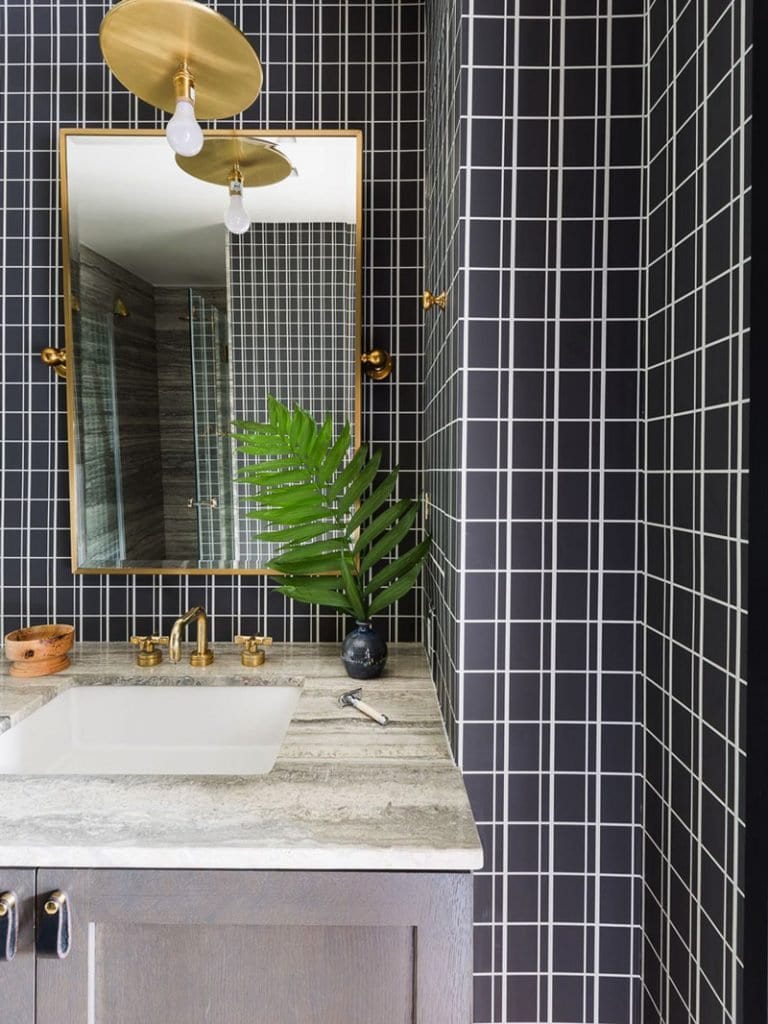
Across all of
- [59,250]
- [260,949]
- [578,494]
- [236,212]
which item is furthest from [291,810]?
[59,250]

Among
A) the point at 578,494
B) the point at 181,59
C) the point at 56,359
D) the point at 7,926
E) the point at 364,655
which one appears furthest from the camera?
the point at 56,359

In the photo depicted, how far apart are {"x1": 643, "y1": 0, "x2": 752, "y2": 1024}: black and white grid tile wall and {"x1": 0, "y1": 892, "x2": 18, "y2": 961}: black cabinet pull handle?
78 cm

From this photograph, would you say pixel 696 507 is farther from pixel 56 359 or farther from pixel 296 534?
pixel 56 359

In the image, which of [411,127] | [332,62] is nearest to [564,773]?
[411,127]

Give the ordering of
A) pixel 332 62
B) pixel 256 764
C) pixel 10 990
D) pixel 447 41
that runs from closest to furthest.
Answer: pixel 10 990
pixel 447 41
pixel 256 764
pixel 332 62

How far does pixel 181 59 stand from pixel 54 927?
122 centimetres

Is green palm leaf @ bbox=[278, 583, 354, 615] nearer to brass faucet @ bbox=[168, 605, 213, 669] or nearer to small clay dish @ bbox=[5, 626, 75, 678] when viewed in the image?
brass faucet @ bbox=[168, 605, 213, 669]

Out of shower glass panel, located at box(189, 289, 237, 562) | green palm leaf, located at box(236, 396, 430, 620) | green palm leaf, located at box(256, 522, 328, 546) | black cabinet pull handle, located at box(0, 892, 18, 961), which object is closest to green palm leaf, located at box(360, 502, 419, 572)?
green palm leaf, located at box(236, 396, 430, 620)

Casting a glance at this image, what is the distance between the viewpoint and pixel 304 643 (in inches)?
66.5

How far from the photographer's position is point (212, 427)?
163 cm

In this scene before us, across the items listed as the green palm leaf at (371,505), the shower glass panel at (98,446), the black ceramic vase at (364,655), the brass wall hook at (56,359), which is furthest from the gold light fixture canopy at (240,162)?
the black ceramic vase at (364,655)

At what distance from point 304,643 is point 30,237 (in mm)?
1094

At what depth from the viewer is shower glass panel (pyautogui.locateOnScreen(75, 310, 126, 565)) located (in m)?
1.62

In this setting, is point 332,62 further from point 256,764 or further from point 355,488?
point 256,764
